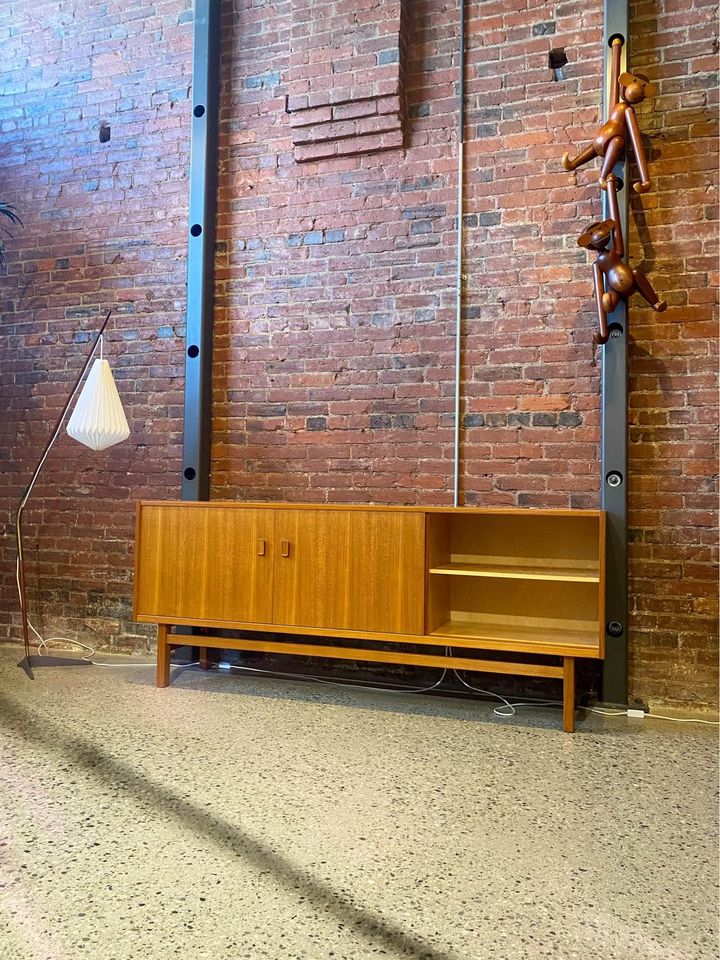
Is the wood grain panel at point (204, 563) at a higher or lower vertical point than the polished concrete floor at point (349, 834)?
higher

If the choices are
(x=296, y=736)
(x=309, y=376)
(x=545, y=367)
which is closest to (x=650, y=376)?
(x=545, y=367)

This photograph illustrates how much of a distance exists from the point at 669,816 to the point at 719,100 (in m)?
2.96

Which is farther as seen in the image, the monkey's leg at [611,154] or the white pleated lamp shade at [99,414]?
the white pleated lamp shade at [99,414]

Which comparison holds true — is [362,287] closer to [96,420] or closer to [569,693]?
[96,420]

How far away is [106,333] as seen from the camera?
14.0 feet

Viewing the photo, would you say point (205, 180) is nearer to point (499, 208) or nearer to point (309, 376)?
point (309, 376)

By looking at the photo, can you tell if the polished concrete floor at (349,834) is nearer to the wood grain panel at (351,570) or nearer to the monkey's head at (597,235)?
the wood grain panel at (351,570)

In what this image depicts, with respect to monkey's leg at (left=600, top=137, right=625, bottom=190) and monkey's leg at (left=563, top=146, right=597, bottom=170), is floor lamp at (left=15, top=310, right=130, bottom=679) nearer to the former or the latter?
monkey's leg at (left=563, top=146, right=597, bottom=170)

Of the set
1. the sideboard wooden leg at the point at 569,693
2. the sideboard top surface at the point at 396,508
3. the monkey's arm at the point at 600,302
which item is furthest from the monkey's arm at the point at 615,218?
the sideboard wooden leg at the point at 569,693

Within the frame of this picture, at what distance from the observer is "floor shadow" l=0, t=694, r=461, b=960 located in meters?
1.48

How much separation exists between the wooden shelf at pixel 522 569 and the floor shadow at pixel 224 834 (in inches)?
55.0

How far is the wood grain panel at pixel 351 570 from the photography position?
3064 mm

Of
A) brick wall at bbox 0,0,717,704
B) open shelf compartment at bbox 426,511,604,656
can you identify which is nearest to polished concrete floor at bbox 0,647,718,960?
open shelf compartment at bbox 426,511,604,656

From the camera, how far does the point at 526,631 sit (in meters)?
3.20
